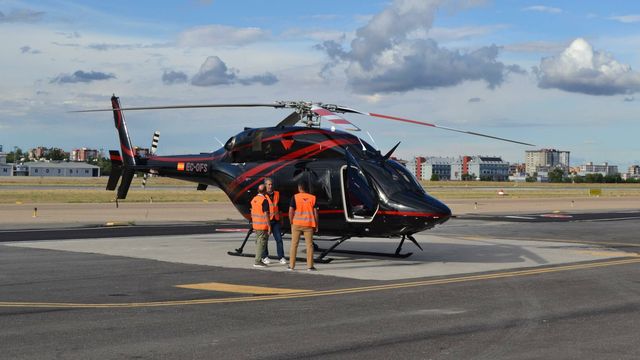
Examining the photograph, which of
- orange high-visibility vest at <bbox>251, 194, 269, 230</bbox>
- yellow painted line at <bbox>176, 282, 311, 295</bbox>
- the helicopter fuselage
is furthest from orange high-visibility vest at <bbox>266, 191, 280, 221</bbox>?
yellow painted line at <bbox>176, 282, 311, 295</bbox>

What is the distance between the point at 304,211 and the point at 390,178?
2.50 m

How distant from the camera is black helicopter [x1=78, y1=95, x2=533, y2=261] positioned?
1855cm

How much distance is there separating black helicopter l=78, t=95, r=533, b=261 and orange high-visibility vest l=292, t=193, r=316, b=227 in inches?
63.1

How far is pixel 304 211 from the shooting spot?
58.2ft

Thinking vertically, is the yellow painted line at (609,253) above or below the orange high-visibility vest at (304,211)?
below

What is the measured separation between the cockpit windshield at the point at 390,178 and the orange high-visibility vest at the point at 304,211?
75.7 inches

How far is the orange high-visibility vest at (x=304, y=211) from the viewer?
697 inches

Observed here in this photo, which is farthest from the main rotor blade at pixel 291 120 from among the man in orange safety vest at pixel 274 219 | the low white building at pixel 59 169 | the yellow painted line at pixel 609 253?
the low white building at pixel 59 169

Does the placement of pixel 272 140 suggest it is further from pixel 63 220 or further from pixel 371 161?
pixel 63 220

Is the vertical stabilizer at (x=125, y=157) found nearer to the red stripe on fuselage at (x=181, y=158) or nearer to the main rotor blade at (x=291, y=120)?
the red stripe on fuselage at (x=181, y=158)

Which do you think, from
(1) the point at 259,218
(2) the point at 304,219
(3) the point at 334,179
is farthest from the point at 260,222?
(3) the point at 334,179

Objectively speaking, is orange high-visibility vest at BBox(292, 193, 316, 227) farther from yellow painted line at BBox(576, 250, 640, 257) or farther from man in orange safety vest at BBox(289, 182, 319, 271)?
yellow painted line at BBox(576, 250, 640, 257)

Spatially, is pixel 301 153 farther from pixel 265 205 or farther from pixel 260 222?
pixel 260 222

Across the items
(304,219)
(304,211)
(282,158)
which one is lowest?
(304,219)
